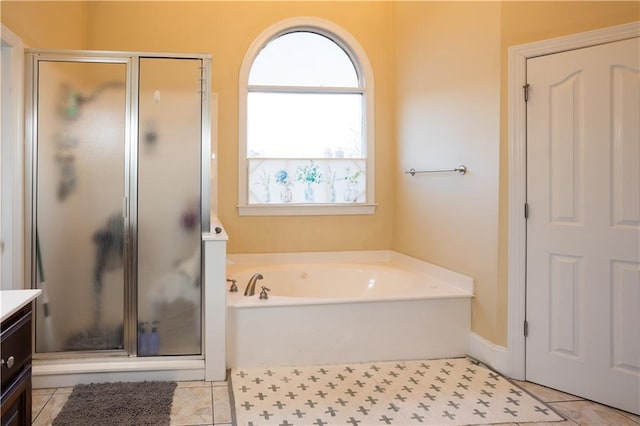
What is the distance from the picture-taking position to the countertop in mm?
1343

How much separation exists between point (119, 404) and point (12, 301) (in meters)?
1.17

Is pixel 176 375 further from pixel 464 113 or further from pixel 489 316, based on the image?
pixel 464 113

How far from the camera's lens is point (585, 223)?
8.27 ft

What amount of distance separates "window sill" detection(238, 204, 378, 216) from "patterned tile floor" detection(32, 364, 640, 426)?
174 cm

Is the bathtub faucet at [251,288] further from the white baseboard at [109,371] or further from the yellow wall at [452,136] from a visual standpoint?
the yellow wall at [452,136]

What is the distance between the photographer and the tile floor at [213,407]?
228cm

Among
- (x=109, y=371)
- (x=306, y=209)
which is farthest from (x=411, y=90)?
(x=109, y=371)

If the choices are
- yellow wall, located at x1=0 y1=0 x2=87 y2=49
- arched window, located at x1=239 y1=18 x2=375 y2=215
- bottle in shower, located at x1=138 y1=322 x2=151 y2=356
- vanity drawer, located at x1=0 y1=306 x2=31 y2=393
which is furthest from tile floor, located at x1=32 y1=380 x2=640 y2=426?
yellow wall, located at x1=0 y1=0 x2=87 y2=49

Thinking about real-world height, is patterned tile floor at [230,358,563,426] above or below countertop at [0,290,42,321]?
below

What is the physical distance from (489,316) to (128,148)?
2.39 meters

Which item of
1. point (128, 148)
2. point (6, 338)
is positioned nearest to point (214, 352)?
point (128, 148)

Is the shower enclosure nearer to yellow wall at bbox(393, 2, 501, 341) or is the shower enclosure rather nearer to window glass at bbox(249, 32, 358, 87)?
window glass at bbox(249, 32, 358, 87)

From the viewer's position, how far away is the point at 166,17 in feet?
13.1

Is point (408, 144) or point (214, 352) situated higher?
point (408, 144)
